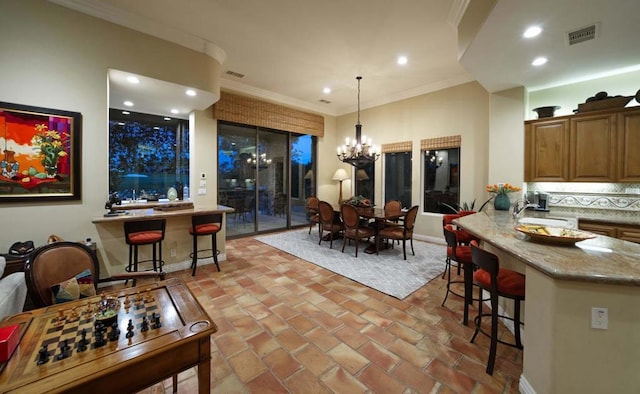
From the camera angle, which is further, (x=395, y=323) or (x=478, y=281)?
(x=395, y=323)

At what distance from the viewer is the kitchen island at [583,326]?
53.7 inches

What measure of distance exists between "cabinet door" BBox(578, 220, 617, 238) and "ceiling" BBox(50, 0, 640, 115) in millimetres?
2122

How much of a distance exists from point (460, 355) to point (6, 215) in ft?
15.3

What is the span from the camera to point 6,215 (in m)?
2.67

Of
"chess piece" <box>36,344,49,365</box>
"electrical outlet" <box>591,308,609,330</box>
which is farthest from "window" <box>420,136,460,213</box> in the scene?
"chess piece" <box>36,344,49,365</box>

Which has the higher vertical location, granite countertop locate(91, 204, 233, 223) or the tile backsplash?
the tile backsplash

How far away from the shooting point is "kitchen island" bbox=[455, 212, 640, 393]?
4.47ft

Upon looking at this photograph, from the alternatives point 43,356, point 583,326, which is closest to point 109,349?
point 43,356

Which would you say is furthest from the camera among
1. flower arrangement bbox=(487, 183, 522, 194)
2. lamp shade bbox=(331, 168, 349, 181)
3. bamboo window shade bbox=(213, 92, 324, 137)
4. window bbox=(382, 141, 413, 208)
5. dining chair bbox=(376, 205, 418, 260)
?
lamp shade bbox=(331, 168, 349, 181)

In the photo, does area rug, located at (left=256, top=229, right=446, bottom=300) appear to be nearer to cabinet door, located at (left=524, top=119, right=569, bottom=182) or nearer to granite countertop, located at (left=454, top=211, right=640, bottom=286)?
granite countertop, located at (left=454, top=211, right=640, bottom=286)

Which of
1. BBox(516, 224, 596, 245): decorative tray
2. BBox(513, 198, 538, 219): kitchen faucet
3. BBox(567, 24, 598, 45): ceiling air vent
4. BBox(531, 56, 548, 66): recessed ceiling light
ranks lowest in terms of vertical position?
BBox(516, 224, 596, 245): decorative tray

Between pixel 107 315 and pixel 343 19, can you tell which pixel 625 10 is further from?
pixel 107 315

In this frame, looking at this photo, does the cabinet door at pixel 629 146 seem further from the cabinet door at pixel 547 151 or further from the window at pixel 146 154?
the window at pixel 146 154

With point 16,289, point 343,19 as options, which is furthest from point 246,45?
point 16,289
